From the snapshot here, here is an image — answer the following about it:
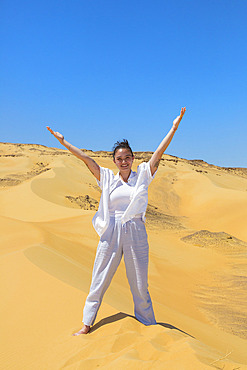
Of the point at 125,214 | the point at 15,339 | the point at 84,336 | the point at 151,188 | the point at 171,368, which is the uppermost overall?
the point at 151,188

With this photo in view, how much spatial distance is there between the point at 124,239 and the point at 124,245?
5cm

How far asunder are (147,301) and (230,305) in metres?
3.36

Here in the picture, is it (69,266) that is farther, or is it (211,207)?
(211,207)

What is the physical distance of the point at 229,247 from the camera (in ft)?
34.8

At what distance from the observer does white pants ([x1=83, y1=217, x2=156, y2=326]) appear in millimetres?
2908

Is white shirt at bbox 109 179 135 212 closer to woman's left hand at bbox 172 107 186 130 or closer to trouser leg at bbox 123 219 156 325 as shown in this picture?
trouser leg at bbox 123 219 156 325

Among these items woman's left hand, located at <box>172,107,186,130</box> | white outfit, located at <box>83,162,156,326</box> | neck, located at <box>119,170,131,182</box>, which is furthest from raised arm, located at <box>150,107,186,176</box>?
neck, located at <box>119,170,131,182</box>

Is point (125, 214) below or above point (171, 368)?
above

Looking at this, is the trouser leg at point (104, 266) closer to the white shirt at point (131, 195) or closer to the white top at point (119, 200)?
the white shirt at point (131, 195)

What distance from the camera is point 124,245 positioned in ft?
9.60

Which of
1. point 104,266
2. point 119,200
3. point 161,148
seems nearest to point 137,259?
point 104,266

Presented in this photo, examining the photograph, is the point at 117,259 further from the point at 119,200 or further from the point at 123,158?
the point at 123,158

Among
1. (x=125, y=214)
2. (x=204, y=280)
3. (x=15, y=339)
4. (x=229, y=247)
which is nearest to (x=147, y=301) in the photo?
(x=125, y=214)

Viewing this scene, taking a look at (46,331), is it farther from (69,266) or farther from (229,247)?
(229,247)
